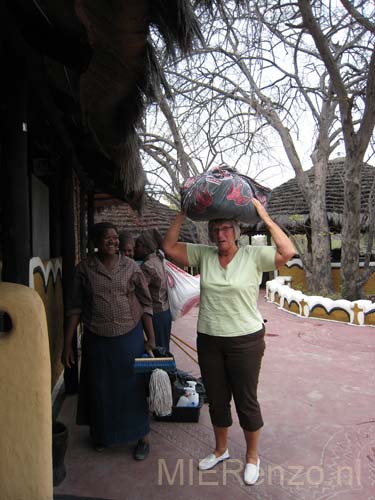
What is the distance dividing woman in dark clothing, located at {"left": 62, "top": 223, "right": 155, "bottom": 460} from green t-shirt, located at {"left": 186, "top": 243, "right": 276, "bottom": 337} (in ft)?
1.75

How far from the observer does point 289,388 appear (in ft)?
14.7

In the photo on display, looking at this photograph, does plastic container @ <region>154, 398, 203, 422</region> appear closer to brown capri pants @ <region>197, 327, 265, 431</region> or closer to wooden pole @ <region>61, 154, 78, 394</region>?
brown capri pants @ <region>197, 327, 265, 431</region>

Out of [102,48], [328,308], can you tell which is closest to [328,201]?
[328,308]

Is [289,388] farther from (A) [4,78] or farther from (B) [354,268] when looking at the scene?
(B) [354,268]

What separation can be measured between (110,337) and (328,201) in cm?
1283

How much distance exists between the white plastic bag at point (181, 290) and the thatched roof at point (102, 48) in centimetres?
141

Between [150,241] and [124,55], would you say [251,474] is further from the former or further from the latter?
[124,55]

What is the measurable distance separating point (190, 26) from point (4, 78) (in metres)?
1.10

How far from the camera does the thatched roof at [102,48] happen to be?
6.05ft

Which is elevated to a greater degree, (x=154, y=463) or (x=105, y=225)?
(x=105, y=225)

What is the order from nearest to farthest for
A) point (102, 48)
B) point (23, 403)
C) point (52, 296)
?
point (23, 403) → point (102, 48) → point (52, 296)

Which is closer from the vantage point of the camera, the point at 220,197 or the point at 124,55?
the point at 124,55

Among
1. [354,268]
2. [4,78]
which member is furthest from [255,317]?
[354,268]

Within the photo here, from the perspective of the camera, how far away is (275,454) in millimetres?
3062
